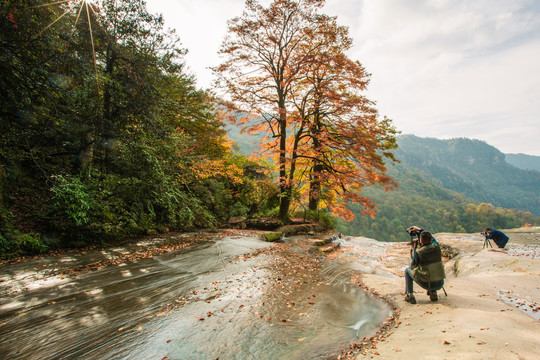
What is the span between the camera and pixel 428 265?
15.3 ft

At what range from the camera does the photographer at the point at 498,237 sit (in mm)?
10281

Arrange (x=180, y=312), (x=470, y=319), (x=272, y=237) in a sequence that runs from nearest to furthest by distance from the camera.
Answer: (x=470, y=319) → (x=180, y=312) → (x=272, y=237)

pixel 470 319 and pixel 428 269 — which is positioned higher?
pixel 428 269

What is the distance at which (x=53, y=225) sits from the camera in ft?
26.5

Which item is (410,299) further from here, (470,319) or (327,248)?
(327,248)

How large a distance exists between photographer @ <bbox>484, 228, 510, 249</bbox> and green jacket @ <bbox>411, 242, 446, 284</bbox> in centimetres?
847

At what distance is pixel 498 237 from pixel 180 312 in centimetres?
1360

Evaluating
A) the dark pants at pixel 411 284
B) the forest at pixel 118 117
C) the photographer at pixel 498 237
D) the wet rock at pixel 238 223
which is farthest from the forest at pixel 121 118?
the dark pants at pixel 411 284

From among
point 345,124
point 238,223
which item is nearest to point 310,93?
point 345,124

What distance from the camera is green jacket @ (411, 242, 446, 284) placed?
4.60m

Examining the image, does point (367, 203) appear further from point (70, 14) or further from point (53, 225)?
point (70, 14)

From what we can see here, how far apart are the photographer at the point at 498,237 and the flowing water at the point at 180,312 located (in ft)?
28.8

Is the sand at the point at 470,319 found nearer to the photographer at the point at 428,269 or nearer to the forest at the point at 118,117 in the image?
the photographer at the point at 428,269

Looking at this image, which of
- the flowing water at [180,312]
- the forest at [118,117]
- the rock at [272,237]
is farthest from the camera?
the rock at [272,237]
